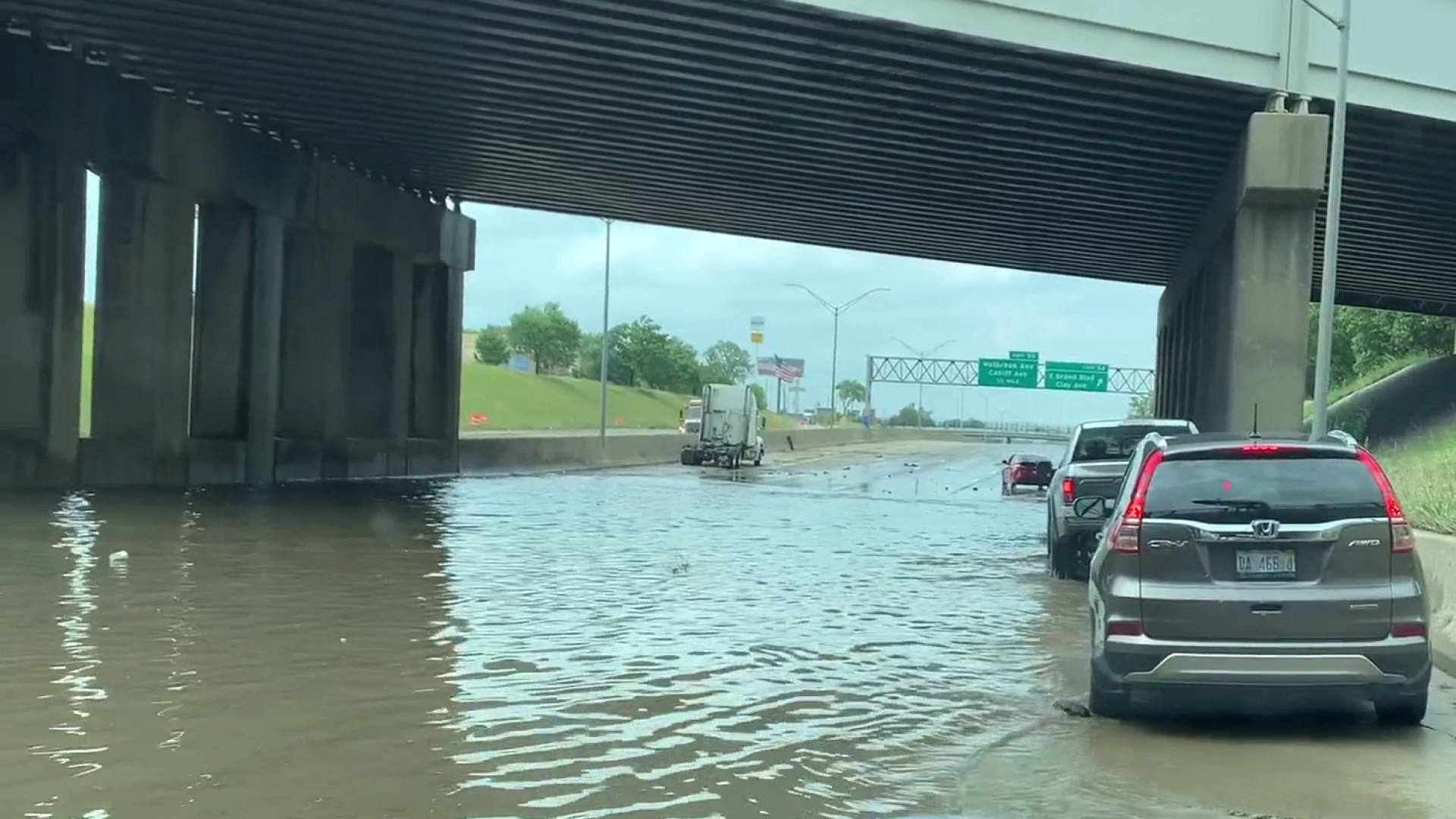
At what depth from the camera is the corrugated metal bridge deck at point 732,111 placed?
79.0 ft

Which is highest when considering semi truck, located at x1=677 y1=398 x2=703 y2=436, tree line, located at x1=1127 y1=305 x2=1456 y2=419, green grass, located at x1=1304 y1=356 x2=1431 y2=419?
tree line, located at x1=1127 y1=305 x2=1456 y2=419

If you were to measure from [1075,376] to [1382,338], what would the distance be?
112ft

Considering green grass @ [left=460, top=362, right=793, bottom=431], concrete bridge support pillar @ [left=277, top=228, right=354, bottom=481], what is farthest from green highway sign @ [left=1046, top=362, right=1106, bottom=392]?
concrete bridge support pillar @ [left=277, top=228, right=354, bottom=481]

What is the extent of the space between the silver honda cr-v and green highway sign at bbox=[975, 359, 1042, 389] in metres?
103

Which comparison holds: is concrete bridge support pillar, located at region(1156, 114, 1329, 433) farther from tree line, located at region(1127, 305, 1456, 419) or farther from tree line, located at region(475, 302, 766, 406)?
tree line, located at region(475, 302, 766, 406)

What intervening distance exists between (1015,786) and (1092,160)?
85.0 feet

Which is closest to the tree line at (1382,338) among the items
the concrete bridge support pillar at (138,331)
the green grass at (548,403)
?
the green grass at (548,403)

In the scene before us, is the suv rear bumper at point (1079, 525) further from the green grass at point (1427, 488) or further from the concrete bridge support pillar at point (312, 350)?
the concrete bridge support pillar at point (312, 350)

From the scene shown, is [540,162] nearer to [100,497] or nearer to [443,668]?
[100,497]

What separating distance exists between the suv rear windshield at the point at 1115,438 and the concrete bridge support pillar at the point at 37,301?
1940 centimetres

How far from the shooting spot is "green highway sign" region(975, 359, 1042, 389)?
110750 millimetres

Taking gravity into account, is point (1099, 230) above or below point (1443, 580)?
above

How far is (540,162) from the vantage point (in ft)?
122

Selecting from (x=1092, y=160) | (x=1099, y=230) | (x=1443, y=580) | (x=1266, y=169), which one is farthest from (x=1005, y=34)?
(x=1099, y=230)
